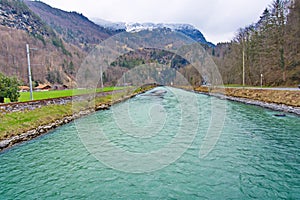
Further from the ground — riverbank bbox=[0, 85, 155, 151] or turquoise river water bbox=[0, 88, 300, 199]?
riverbank bbox=[0, 85, 155, 151]

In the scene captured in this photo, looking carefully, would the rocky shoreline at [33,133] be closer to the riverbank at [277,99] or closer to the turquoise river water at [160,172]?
the turquoise river water at [160,172]

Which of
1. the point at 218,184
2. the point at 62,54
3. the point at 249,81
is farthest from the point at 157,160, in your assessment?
the point at 62,54

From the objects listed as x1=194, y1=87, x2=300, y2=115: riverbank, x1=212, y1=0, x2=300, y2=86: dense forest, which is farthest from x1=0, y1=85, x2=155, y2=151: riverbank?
x1=212, y1=0, x2=300, y2=86: dense forest

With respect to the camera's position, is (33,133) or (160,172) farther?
(33,133)

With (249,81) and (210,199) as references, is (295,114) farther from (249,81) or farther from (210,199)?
(249,81)

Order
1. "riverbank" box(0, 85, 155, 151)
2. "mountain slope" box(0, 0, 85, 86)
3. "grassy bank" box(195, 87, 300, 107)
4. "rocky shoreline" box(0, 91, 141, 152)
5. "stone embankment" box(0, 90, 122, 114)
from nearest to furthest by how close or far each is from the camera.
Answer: "rocky shoreline" box(0, 91, 141, 152) < "riverbank" box(0, 85, 155, 151) < "stone embankment" box(0, 90, 122, 114) < "grassy bank" box(195, 87, 300, 107) < "mountain slope" box(0, 0, 85, 86)

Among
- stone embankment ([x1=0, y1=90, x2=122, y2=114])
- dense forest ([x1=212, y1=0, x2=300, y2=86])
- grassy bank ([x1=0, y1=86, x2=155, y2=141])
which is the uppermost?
dense forest ([x1=212, y1=0, x2=300, y2=86])

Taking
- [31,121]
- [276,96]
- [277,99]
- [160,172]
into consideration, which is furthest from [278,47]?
[31,121]

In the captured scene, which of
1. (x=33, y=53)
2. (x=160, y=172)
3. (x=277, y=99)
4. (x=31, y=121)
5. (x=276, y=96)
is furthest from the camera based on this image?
(x=33, y=53)

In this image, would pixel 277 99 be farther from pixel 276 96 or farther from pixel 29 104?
A: pixel 29 104

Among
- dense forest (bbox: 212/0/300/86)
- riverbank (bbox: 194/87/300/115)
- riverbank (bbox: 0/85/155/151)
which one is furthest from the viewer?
dense forest (bbox: 212/0/300/86)

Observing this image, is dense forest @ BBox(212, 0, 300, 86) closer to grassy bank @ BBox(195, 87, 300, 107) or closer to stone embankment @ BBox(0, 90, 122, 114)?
grassy bank @ BBox(195, 87, 300, 107)

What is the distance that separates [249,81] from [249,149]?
45.9 m

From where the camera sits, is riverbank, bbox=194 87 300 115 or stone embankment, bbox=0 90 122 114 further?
riverbank, bbox=194 87 300 115
